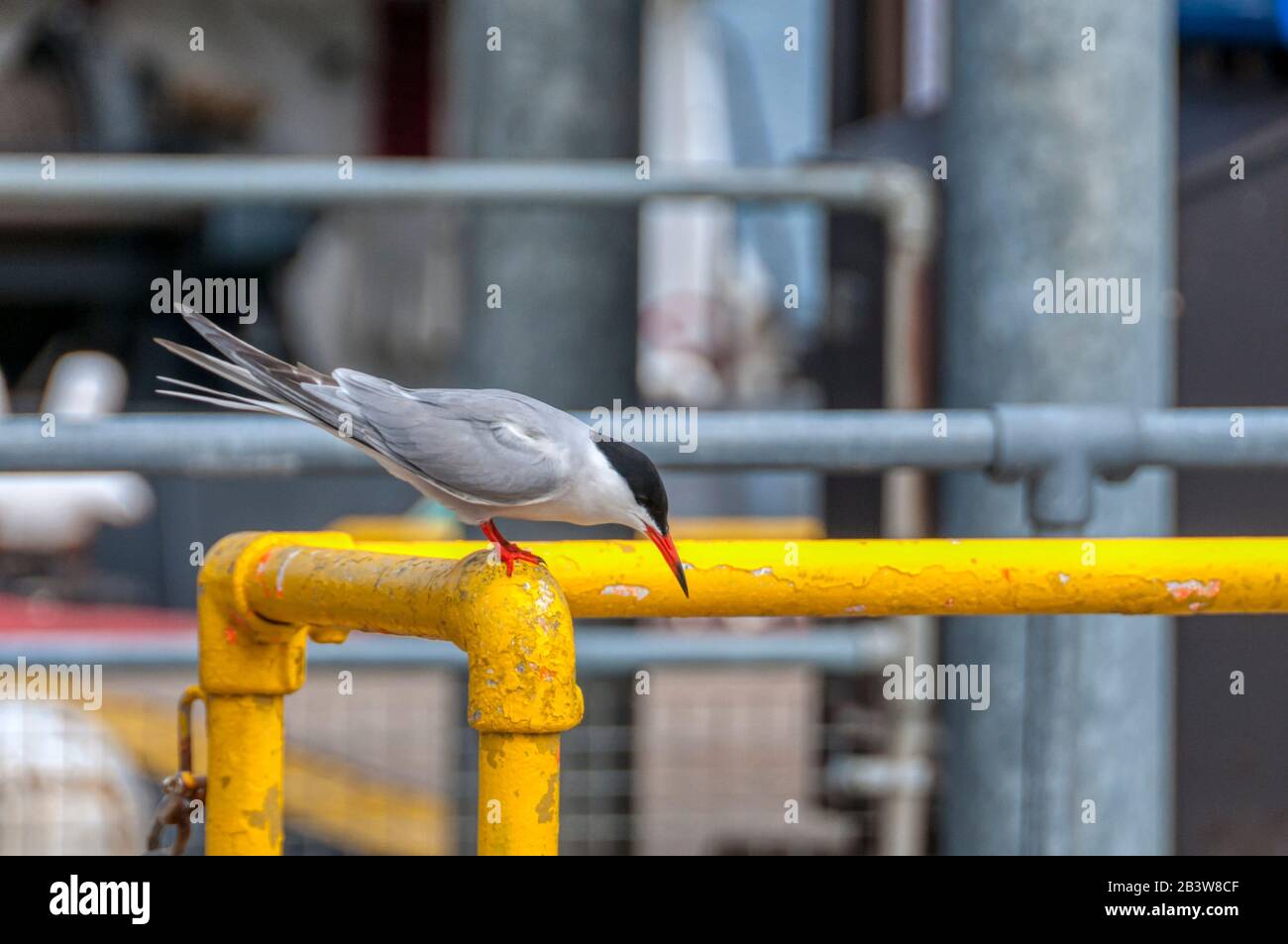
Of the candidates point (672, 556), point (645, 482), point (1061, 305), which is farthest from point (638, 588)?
point (1061, 305)

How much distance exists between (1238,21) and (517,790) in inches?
98.4

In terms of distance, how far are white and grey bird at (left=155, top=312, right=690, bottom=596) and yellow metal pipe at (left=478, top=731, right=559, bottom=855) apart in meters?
0.38

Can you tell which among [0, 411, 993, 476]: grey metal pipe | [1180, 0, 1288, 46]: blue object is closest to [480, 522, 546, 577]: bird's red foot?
[0, 411, 993, 476]: grey metal pipe

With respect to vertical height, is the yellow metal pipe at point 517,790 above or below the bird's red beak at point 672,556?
below

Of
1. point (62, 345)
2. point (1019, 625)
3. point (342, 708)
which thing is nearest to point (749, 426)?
point (1019, 625)

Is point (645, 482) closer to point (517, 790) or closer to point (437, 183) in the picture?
point (517, 790)

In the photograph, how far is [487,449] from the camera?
5.12 ft

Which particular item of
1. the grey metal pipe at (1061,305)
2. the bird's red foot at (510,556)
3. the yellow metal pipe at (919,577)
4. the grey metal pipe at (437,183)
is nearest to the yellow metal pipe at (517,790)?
the bird's red foot at (510,556)

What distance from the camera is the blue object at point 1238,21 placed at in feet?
9.94

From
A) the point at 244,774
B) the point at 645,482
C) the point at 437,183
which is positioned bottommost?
the point at 244,774

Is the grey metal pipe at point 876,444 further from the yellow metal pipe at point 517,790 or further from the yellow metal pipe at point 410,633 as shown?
the yellow metal pipe at point 517,790

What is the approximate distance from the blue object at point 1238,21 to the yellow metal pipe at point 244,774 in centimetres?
234

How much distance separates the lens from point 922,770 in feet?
10.1

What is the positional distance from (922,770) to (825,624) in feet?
1.97
